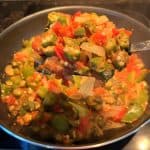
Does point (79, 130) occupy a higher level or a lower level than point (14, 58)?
lower

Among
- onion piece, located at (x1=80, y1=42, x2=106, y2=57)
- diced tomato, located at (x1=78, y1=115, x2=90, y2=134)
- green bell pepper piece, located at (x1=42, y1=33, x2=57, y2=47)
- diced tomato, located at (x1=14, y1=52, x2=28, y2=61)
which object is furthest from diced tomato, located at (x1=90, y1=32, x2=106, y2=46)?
diced tomato, located at (x1=78, y1=115, x2=90, y2=134)

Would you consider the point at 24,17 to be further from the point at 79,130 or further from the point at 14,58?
the point at 79,130

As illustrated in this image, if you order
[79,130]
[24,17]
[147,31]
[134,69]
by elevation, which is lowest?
[79,130]

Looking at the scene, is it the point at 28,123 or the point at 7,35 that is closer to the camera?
the point at 28,123

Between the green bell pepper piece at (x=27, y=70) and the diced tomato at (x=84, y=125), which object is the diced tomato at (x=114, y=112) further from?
the green bell pepper piece at (x=27, y=70)

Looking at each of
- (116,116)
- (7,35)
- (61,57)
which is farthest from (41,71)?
(116,116)

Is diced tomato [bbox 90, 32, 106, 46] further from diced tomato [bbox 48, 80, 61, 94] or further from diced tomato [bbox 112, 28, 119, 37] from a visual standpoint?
diced tomato [bbox 48, 80, 61, 94]

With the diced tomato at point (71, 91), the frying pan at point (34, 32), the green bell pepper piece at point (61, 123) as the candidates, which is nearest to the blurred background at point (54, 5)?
the frying pan at point (34, 32)

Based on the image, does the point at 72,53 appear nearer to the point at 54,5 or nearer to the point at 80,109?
the point at 80,109

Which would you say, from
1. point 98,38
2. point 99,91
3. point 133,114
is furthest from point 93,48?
point 133,114

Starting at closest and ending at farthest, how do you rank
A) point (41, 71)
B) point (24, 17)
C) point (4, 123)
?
point (4, 123), point (41, 71), point (24, 17)
